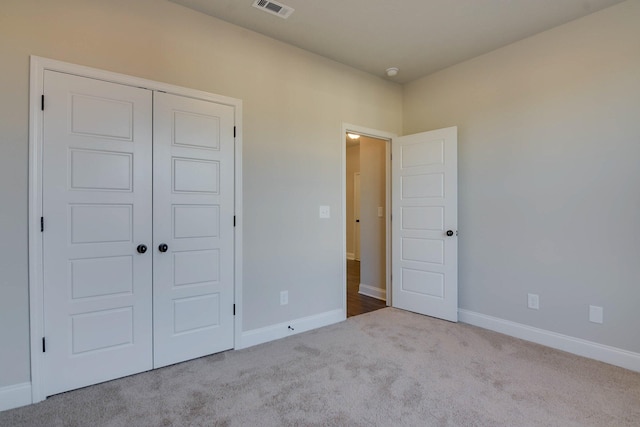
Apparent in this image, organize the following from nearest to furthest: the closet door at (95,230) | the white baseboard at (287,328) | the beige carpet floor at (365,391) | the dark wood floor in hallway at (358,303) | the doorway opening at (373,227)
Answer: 1. the beige carpet floor at (365,391)
2. the closet door at (95,230)
3. the white baseboard at (287,328)
4. the dark wood floor in hallway at (358,303)
5. the doorway opening at (373,227)

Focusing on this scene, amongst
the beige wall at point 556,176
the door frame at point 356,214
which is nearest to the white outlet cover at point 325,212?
the beige wall at point 556,176

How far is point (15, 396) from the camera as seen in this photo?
191 centimetres

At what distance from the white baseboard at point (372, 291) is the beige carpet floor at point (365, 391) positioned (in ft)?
4.75

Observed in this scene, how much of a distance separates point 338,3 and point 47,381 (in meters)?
3.33

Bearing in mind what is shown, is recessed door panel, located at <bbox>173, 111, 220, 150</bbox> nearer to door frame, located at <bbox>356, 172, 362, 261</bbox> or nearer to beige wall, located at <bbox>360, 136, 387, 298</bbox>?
beige wall, located at <bbox>360, 136, 387, 298</bbox>

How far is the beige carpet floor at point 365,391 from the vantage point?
5.89 ft

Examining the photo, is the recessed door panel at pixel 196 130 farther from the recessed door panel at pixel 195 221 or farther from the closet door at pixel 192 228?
the recessed door panel at pixel 195 221

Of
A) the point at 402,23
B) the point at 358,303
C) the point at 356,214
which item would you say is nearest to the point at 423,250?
the point at 358,303

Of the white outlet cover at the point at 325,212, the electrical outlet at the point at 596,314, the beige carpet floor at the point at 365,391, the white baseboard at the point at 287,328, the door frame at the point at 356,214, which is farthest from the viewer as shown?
the door frame at the point at 356,214

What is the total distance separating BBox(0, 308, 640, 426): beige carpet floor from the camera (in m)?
1.80

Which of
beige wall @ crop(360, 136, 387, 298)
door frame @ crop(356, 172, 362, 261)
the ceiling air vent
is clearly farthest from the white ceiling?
door frame @ crop(356, 172, 362, 261)

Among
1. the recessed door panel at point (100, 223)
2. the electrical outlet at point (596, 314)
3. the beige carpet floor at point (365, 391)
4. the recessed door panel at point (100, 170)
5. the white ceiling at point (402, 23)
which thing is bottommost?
the beige carpet floor at point (365, 391)

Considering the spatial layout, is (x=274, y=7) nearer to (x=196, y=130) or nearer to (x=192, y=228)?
(x=196, y=130)

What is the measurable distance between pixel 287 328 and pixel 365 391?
114cm
